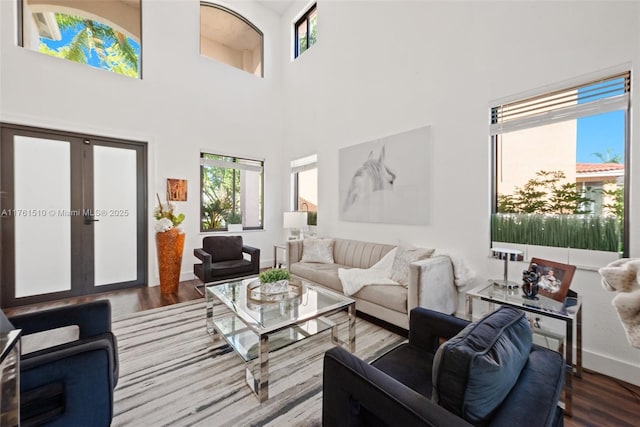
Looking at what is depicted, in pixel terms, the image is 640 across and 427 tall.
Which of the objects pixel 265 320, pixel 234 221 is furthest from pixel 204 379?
pixel 234 221

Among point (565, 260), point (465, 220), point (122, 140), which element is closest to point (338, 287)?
point (465, 220)

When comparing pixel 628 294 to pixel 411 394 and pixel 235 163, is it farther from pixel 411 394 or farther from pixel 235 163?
pixel 235 163

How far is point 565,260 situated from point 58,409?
3.36 meters

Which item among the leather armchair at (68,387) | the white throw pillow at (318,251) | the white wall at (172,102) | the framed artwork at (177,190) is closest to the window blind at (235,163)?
the white wall at (172,102)

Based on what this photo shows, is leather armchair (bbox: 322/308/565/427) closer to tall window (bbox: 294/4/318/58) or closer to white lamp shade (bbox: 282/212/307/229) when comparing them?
white lamp shade (bbox: 282/212/307/229)

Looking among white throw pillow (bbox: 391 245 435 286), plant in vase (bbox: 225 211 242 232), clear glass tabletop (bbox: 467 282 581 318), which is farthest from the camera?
plant in vase (bbox: 225 211 242 232)

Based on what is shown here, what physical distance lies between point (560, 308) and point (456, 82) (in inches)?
92.1

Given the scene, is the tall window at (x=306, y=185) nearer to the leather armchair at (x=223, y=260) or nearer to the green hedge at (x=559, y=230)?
the leather armchair at (x=223, y=260)

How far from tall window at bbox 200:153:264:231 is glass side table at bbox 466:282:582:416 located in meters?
4.29

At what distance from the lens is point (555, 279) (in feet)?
6.10

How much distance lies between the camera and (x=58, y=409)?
1.09 metres

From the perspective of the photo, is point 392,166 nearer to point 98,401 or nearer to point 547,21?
point 547,21

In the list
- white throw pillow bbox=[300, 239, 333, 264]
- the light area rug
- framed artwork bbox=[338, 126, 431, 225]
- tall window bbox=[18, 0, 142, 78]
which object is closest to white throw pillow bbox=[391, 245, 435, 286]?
framed artwork bbox=[338, 126, 431, 225]

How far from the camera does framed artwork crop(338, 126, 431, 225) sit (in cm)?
308
